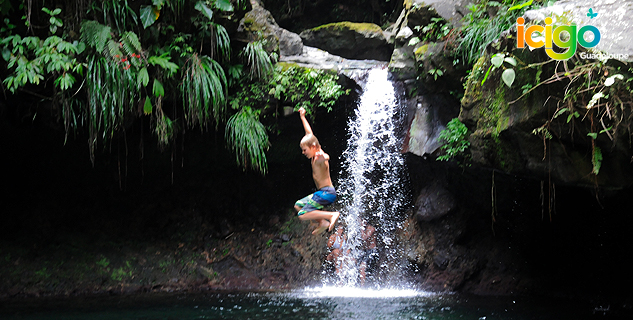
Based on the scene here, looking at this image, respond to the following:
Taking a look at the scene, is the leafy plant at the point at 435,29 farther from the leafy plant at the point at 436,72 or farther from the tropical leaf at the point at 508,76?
the tropical leaf at the point at 508,76

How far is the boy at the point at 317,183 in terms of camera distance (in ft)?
15.3

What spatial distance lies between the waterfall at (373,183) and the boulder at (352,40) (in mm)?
2628

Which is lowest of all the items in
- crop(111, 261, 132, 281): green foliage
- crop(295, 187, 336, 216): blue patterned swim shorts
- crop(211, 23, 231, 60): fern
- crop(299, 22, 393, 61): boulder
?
crop(111, 261, 132, 281): green foliage

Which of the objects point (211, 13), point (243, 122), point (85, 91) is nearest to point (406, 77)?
point (243, 122)

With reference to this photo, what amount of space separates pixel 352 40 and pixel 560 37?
6.39 meters

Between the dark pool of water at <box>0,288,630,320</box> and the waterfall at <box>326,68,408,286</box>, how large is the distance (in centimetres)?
97

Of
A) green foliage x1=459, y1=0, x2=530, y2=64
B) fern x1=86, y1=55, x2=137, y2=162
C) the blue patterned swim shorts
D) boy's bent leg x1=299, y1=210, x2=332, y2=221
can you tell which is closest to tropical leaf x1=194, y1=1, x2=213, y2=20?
fern x1=86, y1=55, x2=137, y2=162

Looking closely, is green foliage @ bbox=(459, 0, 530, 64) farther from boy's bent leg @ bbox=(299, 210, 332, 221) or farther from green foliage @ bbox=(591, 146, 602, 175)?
boy's bent leg @ bbox=(299, 210, 332, 221)

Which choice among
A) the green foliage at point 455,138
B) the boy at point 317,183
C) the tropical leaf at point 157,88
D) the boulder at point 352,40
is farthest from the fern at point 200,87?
the boulder at point 352,40

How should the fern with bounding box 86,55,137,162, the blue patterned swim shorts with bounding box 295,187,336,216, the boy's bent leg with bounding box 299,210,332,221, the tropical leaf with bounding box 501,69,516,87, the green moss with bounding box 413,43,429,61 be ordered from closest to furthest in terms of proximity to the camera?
the tropical leaf with bounding box 501,69,516,87, the blue patterned swim shorts with bounding box 295,187,336,216, the boy's bent leg with bounding box 299,210,332,221, the fern with bounding box 86,55,137,162, the green moss with bounding box 413,43,429,61

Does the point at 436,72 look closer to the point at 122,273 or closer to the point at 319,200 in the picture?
the point at 319,200

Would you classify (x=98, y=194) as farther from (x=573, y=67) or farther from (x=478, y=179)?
(x=573, y=67)

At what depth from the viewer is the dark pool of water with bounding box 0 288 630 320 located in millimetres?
5105

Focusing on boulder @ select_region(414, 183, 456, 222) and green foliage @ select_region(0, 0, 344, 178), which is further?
boulder @ select_region(414, 183, 456, 222)
